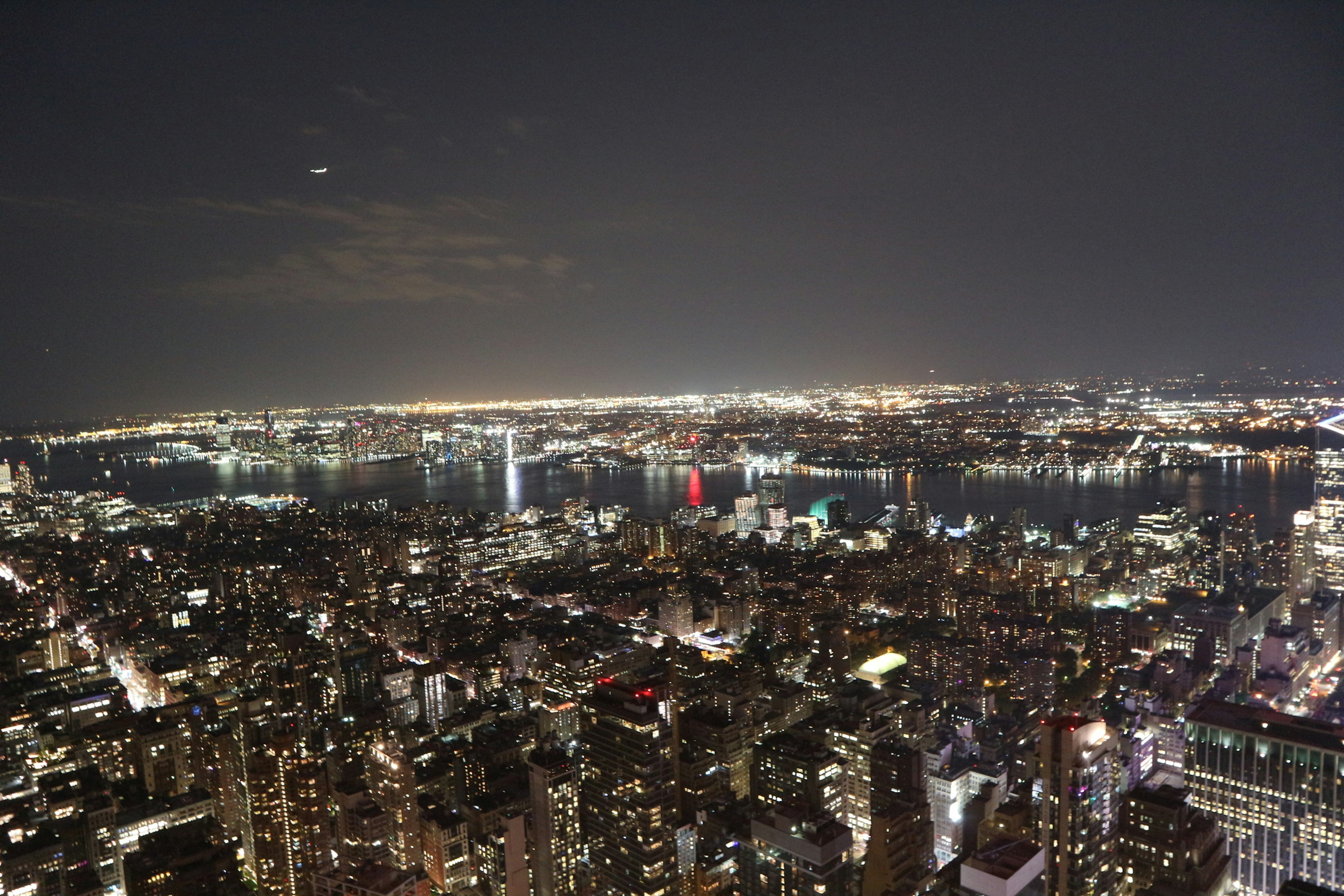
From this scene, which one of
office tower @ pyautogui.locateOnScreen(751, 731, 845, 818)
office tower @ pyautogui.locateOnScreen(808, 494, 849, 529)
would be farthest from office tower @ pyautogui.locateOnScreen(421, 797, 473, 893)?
office tower @ pyautogui.locateOnScreen(808, 494, 849, 529)

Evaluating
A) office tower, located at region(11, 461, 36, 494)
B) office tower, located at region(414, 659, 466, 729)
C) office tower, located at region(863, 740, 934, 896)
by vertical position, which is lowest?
office tower, located at region(414, 659, 466, 729)

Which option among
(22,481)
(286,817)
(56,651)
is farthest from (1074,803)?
(22,481)

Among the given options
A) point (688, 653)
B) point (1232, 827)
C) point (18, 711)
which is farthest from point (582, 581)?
point (1232, 827)

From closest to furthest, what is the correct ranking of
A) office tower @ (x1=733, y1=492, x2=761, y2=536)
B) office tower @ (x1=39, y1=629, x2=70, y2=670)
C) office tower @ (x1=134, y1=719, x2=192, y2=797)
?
1. office tower @ (x1=134, y1=719, x2=192, y2=797)
2. office tower @ (x1=39, y1=629, x2=70, y2=670)
3. office tower @ (x1=733, y1=492, x2=761, y2=536)

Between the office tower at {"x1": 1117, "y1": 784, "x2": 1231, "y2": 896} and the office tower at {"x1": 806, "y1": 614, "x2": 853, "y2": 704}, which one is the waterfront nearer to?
the office tower at {"x1": 806, "y1": 614, "x2": 853, "y2": 704}

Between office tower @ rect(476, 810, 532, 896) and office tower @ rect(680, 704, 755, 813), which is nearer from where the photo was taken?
office tower @ rect(476, 810, 532, 896)

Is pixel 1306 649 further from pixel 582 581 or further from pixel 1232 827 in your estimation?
pixel 582 581

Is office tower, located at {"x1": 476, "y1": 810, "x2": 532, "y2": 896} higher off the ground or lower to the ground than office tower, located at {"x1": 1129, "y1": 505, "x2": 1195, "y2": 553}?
lower
